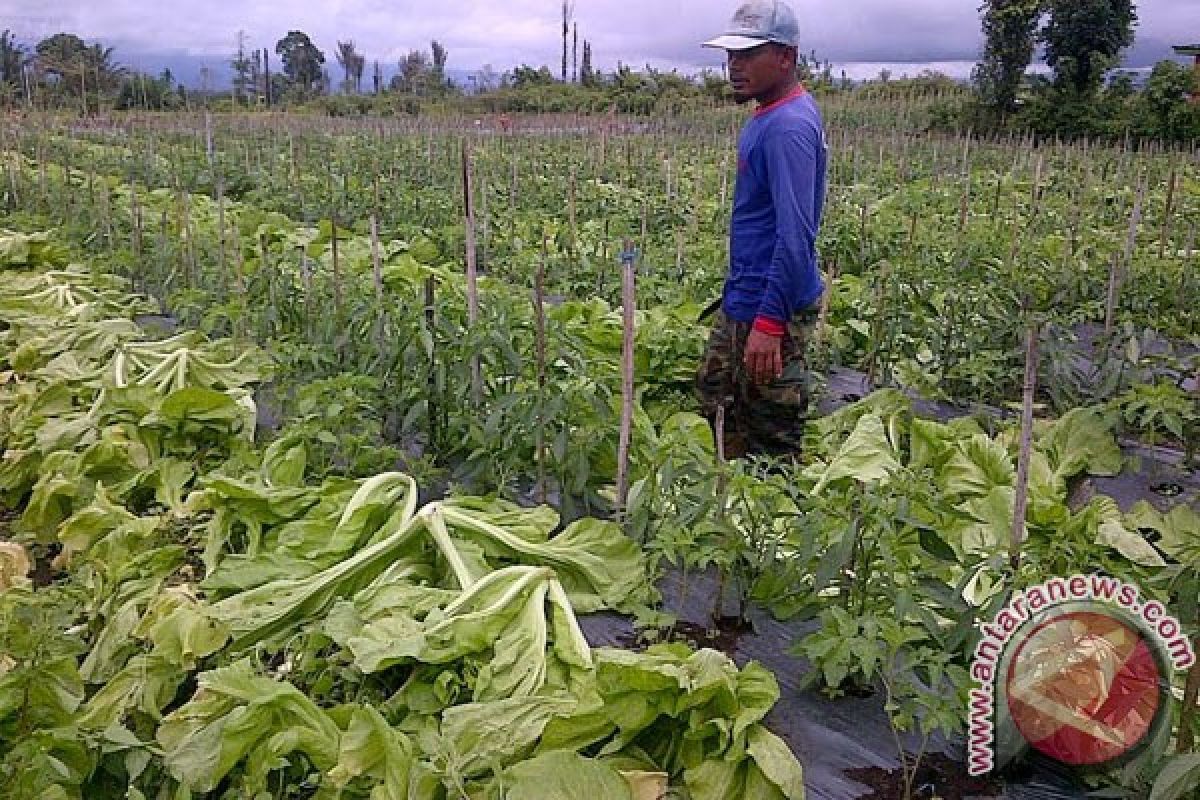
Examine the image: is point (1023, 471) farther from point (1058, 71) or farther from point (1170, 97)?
point (1058, 71)

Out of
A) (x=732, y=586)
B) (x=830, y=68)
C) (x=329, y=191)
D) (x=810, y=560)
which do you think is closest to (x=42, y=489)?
(x=732, y=586)

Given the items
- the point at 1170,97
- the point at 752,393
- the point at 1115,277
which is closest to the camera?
the point at 752,393

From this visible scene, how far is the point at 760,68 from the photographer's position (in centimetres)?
360

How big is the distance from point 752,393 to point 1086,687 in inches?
79.9

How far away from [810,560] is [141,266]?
510 cm

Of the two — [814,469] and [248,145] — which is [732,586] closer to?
[814,469]

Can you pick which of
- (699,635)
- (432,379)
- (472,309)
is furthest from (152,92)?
(699,635)

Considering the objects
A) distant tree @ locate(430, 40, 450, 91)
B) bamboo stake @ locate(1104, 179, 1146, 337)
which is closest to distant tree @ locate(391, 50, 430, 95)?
distant tree @ locate(430, 40, 450, 91)

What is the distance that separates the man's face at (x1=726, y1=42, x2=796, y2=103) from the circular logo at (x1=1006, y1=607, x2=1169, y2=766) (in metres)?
2.13

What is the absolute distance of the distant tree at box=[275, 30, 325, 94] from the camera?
1769 inches

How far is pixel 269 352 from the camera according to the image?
427cm

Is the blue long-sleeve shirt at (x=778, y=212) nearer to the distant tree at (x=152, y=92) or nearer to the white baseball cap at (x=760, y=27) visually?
the white baseball cap at (x=760, y=27)

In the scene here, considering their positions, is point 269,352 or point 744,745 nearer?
point 744,745

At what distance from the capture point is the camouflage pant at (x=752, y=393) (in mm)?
3984
